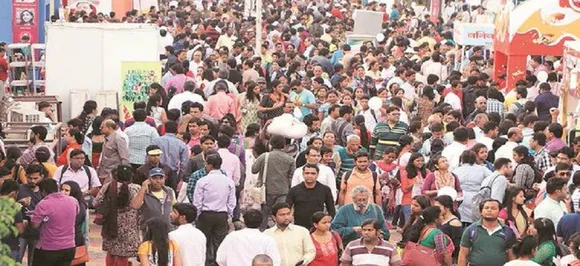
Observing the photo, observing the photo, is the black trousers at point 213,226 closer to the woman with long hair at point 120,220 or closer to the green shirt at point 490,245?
the woman with long hair at point 120,220

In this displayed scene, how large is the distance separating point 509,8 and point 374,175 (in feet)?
32.6

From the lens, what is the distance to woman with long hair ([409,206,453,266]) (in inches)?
511

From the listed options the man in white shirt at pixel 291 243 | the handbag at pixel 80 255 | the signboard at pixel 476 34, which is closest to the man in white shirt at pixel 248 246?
the man in white shirt at pixel 291 243

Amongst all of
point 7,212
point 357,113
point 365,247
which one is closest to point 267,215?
point 365,247

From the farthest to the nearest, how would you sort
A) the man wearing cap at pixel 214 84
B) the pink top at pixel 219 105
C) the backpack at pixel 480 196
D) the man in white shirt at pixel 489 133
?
the man wearing cap at pixel 214 84, the pink top at pixel 219 105, the man in white shirt at pixel 489 133, the backpack at pixel 480 196

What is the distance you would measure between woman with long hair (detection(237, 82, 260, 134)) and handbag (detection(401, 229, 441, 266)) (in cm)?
862

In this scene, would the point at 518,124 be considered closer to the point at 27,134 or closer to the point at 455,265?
the point at 455,265

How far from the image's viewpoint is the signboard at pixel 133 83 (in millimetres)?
23375

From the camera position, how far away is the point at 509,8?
25.2 metres

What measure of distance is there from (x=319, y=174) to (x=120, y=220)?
7.60ft

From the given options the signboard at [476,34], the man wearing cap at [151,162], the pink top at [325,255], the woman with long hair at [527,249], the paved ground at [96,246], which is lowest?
the paved ground at [96,246]

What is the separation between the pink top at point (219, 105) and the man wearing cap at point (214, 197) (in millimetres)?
6188

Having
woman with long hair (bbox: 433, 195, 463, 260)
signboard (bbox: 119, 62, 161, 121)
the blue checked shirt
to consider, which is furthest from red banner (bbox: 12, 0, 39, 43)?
woman with long hair (bbox: 433, 195, 463, 260)

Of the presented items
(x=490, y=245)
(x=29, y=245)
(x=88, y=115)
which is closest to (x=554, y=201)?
(x=490, y=245)
